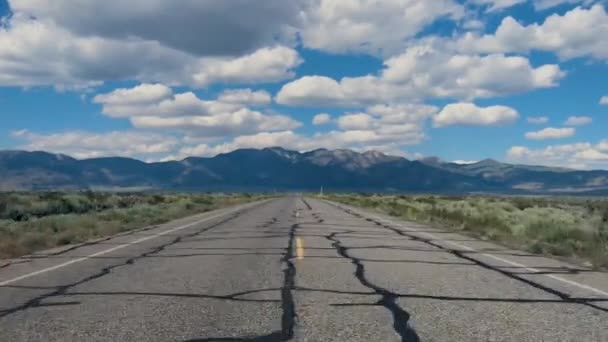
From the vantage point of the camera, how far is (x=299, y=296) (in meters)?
8.48

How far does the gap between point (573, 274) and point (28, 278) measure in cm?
916

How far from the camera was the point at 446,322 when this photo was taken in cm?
697

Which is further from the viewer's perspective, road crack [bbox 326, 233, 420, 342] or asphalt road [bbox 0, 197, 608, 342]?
asphalt road [bbox 0, 197, 608, 342]

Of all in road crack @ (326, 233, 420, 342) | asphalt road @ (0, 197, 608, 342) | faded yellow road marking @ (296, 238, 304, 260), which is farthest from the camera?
faded yellow road marking @ (296, 238, 304, 260)

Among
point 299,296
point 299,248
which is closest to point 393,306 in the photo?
point 299,296

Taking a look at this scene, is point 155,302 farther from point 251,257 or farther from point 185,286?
point 251,257

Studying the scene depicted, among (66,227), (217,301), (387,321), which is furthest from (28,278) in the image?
(66,227)

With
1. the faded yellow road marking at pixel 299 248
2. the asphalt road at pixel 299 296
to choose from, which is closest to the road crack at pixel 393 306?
the asphalt road at pixel 299 296

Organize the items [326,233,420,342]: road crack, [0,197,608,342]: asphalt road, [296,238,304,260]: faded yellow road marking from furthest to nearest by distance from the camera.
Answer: [296,238,304,260]: faded yellow road marking, [0,197,608,342]: asphalt road, [326,233,420,342]: road crack

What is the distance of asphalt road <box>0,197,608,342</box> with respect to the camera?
656cm

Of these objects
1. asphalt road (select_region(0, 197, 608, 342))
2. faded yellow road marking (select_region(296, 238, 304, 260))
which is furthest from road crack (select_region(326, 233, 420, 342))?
faded yellow road marking (select_region(296, 238, 304, 260))

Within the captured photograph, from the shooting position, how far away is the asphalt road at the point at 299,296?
21.5 ft

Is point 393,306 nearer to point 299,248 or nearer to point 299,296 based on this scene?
point 299,296

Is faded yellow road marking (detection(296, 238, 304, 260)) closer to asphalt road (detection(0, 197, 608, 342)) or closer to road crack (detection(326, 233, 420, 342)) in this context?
asphalt road (detection(0, 197, 608, 342))
